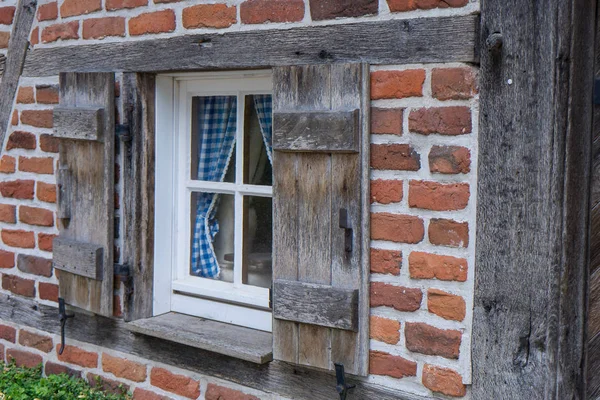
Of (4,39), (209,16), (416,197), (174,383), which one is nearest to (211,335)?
(174,383)

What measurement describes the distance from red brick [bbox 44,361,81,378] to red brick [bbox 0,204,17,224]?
755mm

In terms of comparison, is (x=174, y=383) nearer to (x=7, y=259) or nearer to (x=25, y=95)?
(x=7, y=259)

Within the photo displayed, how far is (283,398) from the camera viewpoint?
126 inches

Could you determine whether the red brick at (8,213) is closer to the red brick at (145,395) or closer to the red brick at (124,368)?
the red brick at (124,368)

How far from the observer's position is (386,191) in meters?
2.83

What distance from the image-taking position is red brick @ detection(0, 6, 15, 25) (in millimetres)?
4203

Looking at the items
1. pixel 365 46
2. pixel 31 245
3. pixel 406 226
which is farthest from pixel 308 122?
pixel 31 245

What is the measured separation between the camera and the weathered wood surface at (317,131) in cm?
282

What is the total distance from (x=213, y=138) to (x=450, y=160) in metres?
1.36

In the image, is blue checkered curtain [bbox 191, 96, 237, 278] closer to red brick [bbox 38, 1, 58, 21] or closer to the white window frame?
the white window frame

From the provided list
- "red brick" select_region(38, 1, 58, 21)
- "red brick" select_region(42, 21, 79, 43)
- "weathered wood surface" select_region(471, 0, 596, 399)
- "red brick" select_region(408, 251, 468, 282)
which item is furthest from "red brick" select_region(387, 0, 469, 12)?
"red brick" select_region(38, 1, 58, 21)

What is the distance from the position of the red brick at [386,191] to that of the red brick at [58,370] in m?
1.94

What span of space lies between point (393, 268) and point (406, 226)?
0.51ft

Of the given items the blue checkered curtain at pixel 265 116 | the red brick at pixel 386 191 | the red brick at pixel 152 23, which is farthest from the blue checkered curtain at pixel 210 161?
the red brick at pixel 386 191
